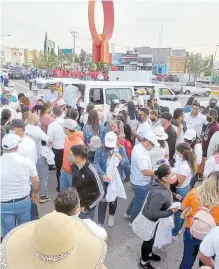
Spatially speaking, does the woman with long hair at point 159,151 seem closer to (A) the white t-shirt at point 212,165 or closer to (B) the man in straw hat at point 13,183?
(A) the white t-shirt at point 212,165

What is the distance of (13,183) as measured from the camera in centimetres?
321

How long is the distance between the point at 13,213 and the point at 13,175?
1.56ft

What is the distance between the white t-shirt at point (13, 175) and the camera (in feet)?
10.4

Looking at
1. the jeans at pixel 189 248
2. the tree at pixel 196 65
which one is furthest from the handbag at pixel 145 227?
the tree at pixel 196 65

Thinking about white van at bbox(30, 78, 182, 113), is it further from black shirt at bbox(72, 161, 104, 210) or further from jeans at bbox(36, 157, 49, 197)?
black shirt at bbox(72, 161, 104, 210)

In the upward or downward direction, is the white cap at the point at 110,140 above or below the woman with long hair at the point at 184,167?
above

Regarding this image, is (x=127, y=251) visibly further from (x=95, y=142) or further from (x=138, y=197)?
(x=95, y=142)

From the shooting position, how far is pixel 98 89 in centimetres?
892

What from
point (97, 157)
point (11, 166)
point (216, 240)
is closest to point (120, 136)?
point (97, 157)

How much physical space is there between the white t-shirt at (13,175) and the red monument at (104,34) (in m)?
25.9

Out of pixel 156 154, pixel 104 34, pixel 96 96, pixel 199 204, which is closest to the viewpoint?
pixel 199 204

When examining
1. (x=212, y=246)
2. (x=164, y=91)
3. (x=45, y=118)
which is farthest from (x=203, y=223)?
(x=164, y=91)

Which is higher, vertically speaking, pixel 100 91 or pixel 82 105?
pixel 100 91

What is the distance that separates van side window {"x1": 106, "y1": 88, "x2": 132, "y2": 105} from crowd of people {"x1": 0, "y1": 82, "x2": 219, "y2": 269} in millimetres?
3328
